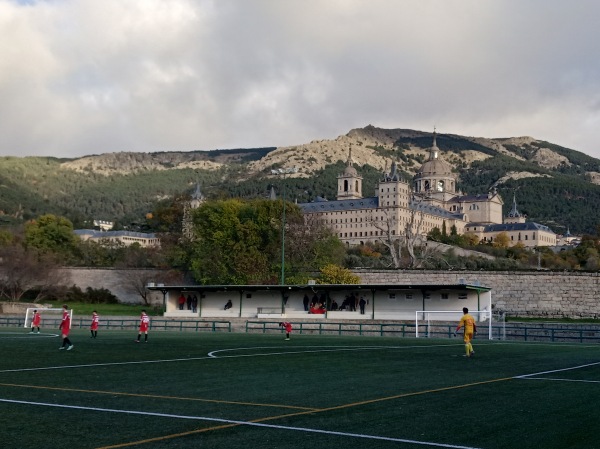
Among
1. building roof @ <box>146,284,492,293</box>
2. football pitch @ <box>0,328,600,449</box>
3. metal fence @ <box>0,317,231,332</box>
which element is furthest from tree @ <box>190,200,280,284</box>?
football pitch @ <box>0,328,600,449</box>

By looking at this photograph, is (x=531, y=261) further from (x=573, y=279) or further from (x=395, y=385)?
(x=395, y=385)

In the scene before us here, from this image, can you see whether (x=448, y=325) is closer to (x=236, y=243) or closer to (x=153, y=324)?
(x=153, y=324)

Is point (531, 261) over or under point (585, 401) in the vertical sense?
over

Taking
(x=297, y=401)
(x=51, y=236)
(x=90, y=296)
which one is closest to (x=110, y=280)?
(x=90, y=296)

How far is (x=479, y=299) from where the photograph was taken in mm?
53688

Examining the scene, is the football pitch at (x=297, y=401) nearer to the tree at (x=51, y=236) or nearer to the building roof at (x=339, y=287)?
the building roof at (x=339, y=287)

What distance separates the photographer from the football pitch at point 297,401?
11.3 m

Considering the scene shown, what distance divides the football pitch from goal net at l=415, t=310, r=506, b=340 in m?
16.4

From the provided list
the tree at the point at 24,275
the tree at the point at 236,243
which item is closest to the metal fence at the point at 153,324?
the tree at the point at 236,243

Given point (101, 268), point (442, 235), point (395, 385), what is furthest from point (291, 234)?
point (442, 235)

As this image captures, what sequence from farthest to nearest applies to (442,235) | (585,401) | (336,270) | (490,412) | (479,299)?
(442,235)
(336,270)
(479,299)
(585,401)
(490,412)

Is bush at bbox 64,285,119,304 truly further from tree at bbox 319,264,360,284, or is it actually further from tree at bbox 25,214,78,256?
tree at bbox 319,264,360,284

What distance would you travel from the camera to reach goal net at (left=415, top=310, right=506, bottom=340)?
42.2 meters

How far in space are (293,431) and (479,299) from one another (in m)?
43.7
